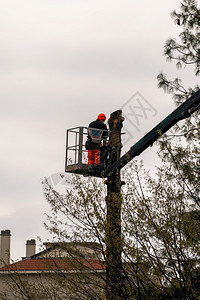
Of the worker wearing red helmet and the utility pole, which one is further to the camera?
the worker wearing red helmet

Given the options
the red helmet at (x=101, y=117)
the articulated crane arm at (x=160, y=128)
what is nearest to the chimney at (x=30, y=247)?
the red helmet at (x=101, y=117)

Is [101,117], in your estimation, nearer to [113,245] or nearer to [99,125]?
[99,125]

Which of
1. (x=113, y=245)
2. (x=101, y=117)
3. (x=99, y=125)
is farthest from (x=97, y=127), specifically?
(x=113, y=245)

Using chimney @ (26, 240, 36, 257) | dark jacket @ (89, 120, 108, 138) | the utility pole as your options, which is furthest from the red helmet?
chimney @ (26, 240, 36, 257)

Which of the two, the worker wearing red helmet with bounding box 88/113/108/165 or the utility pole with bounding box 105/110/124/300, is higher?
the worker wearing red helmet with bounding box 88/113/108/165

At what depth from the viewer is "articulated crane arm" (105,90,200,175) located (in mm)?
11133

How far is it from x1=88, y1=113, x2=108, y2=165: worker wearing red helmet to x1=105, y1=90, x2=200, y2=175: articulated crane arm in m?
0.89

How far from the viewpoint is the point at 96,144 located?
44.9 ft

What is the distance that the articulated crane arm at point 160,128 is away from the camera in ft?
36.5

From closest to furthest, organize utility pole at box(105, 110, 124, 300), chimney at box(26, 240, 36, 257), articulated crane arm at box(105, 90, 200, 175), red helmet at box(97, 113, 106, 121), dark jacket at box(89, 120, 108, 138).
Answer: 1. utility pole at box(105, 110, 124, 300)
2. articulated crane arm at box(105, 90, 200, 175)
3. dark jacket at box(89, 120, 108, 138)
4. red helmet at box(97, 113, 106, 121)
5. chimney at box(26, 240, 36, 257)

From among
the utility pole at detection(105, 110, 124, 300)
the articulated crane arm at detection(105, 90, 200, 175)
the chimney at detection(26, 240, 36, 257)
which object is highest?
the chimney at detection(26, 240, 36, 257)

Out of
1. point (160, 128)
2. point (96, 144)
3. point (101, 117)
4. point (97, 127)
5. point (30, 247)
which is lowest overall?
point (160, 128)

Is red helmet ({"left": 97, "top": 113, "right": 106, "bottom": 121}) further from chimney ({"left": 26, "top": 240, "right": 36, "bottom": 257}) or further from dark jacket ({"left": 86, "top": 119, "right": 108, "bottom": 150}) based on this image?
chimney ({"left": 26, "top": 240, "right": 36, "bottom": 257})

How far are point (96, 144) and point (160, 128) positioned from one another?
2360 mm
